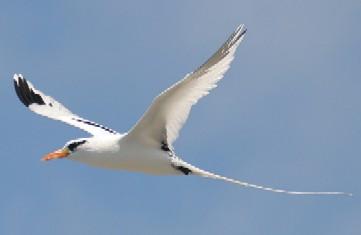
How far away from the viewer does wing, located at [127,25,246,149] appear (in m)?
14.4

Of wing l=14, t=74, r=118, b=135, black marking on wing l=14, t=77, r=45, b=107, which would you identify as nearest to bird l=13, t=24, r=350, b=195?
wing l=14, t=74, r=118, b=135

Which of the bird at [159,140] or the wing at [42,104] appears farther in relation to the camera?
the wing at [42,104]

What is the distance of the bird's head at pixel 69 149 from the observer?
54.9 ft

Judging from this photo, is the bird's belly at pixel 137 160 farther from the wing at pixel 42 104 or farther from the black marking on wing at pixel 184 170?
the wing at pixel 42 104

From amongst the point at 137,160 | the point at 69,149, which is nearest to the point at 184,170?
the point at 137,160

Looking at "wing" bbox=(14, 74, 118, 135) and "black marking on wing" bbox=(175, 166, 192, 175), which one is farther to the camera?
"wing" bbox=(14, 74, 118, 135)

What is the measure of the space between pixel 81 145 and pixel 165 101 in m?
2.12

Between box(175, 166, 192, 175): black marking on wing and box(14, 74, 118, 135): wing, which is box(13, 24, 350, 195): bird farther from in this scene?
box(14, 74, 118, 135): wing

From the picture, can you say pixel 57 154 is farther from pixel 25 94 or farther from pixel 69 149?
pixel 25 94

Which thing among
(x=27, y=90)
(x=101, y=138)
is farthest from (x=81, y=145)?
(x=27, y=90)

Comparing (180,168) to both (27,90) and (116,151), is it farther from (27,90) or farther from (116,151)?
(27,90)

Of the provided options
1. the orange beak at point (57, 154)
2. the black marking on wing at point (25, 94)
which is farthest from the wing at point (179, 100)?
the black marking on wing at point (25, 94)

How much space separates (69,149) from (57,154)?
396 mm

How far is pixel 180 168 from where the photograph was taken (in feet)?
53.6
